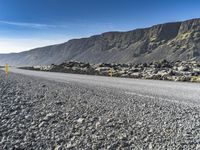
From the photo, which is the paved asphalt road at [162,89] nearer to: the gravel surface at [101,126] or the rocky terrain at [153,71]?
the gravel surface at [101,126]

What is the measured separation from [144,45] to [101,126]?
139210 millimetres

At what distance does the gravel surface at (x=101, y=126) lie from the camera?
4.95 m

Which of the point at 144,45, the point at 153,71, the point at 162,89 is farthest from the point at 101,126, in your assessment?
the point at 144,45

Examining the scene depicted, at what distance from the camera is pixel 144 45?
142 metres

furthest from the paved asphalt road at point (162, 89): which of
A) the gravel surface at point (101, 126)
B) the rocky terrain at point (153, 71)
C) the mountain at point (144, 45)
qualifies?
the mountain at point (144, 45)

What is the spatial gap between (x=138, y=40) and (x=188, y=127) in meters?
151

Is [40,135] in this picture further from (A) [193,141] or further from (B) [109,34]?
(B) [109,34]

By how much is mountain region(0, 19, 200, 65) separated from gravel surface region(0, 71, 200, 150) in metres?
107

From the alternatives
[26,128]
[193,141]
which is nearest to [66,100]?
[26,128]

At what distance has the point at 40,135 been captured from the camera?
5.52m

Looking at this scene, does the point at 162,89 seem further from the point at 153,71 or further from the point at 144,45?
the point at 144,45

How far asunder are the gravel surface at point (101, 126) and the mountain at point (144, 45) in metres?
107

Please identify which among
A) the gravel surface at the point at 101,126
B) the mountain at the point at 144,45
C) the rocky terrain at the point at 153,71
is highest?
the mountain at the point at 144,45

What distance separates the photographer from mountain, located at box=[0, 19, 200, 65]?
12338 cm
